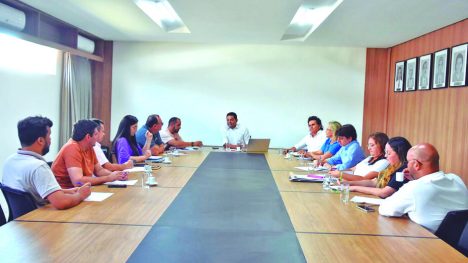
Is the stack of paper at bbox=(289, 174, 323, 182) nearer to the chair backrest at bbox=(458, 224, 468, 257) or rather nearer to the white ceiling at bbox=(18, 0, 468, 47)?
the chair backrest at bbox=(458, 224, 468, 257)

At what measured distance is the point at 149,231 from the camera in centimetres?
214

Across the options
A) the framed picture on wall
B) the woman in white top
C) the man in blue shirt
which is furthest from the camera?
the framed picture on wall

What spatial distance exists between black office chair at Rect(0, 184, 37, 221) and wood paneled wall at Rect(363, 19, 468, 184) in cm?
472

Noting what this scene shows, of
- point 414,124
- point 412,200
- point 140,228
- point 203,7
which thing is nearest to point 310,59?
point 414,124

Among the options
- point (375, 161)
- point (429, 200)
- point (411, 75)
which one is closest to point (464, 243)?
point (429, 200)

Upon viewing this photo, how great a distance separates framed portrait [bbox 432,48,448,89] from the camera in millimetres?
5457

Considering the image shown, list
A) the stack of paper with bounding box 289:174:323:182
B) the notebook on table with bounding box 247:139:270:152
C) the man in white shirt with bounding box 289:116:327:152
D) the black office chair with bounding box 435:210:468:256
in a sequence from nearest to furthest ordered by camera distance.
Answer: the black office chair with bounding box 435:210:468:256, the stack of paper with bounding box 289:174:323:182, the notebook on table with bounding box 247:139:270:152, the man in white shirt with bounding box 289:116:327:152

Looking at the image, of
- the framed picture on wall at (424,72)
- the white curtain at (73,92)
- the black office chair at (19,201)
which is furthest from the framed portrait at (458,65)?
the white curtain at (73,92)

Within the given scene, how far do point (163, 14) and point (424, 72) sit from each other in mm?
3899

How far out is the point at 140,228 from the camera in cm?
218

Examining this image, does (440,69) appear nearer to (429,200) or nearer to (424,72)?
(424,72)

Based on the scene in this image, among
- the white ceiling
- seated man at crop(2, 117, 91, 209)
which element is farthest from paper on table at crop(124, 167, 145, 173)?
the white ceiling

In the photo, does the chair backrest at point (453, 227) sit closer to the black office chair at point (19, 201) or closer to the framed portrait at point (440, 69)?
the black office chair at point (19, 201)

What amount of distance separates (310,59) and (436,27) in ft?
8.59
